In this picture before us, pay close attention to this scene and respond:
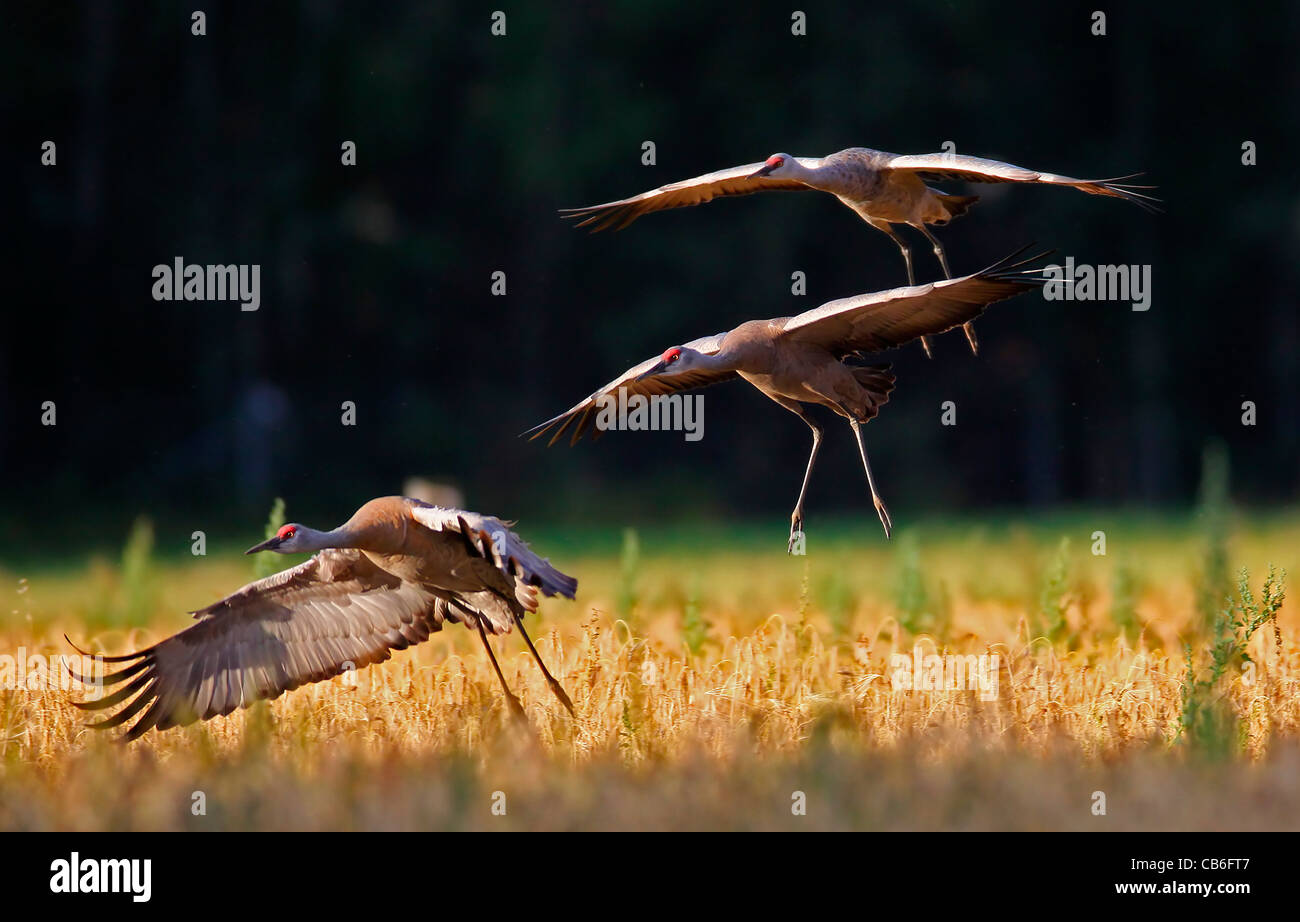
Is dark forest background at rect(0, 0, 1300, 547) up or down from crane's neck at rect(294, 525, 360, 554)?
up

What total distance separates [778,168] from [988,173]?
1.41 m

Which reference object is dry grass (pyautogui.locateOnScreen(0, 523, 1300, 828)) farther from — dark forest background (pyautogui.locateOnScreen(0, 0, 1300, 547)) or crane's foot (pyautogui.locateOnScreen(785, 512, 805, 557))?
dark forest background (pyautogui.locateOnScreen(0, 0, 1300, 547))

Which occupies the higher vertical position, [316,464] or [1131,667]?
[316,464]

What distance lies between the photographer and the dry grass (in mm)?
6102

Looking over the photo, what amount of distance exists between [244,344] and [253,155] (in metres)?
2.97

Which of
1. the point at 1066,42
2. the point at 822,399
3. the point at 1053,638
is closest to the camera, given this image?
the point at 822,399

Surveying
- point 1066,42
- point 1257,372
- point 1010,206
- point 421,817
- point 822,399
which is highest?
point 1066,42

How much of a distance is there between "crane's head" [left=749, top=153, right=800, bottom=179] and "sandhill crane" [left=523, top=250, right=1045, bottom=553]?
2.49ft

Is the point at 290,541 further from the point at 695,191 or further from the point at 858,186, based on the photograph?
the point at 858,186

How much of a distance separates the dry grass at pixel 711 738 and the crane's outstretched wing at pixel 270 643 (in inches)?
7.2

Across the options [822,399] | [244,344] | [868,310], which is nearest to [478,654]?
[822,399]

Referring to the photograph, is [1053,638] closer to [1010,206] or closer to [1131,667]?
[1131,667]

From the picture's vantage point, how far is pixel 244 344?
2738 centimetres

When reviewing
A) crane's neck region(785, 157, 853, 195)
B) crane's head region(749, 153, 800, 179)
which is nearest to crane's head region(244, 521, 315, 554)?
crane's head region(749, 153, 800, 179)
